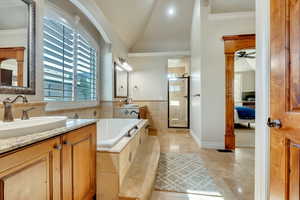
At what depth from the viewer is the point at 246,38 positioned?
116 inches

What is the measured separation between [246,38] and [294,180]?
295cm

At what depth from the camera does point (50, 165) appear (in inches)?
33.8

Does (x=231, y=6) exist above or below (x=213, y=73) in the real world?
above

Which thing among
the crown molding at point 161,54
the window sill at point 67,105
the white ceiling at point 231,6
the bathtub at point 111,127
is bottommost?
the bathtub at point 111,127

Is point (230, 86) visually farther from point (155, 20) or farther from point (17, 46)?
point (17, 46)

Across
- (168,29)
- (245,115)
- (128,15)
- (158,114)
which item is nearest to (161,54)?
(168,29)

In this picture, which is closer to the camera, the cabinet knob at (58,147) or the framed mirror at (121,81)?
the cabinet knob at (58,147)

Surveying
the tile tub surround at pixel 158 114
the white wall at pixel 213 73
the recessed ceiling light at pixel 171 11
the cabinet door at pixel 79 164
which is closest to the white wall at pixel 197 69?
the white wall at pixel 213 73

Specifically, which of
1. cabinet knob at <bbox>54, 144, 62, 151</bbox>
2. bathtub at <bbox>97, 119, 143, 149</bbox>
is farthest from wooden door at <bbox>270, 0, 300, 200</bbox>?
bathtub at <bbox>97, 119, 143, 149</bbox>

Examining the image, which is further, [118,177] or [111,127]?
[111,127]

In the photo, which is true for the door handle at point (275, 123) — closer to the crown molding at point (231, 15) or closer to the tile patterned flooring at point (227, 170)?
the tile patterned flooring at point (227, 170)

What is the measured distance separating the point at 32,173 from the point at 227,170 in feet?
7.69

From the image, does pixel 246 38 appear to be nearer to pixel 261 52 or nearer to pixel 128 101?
pixel 261 52

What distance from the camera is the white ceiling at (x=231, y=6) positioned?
120 inches
